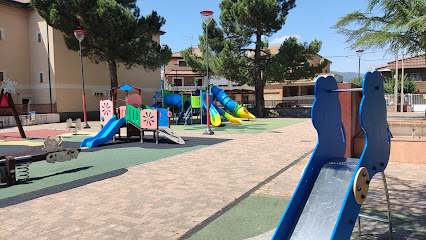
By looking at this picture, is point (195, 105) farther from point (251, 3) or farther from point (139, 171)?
point (139, 171)

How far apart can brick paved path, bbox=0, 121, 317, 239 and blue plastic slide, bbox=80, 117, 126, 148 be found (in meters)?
4.09

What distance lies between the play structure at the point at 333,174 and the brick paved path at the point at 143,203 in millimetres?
1541

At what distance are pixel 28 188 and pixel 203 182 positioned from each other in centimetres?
323

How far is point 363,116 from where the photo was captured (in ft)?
9.32

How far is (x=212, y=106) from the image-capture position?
68.1 ft

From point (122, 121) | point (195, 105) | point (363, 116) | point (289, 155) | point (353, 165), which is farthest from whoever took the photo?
point (195, 105)

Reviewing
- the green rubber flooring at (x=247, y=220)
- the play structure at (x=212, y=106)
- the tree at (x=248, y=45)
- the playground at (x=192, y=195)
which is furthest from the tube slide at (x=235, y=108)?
the green rubber flooring at (x=247, y=220)

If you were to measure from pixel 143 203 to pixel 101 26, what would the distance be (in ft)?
74.5

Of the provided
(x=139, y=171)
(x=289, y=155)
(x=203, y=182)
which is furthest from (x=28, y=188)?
(x=289, y=155)

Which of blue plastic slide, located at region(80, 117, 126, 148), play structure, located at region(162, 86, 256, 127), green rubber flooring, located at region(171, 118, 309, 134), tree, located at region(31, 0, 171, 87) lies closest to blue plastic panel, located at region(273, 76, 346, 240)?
blue plastic slide, located at region(80, 117, 126, 148)

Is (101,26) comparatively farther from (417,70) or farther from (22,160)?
(417,70)

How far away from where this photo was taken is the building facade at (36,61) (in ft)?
86.6

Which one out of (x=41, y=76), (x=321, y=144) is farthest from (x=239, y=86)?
(x=321, y=144)

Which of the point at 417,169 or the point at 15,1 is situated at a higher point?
the point at 15,1
